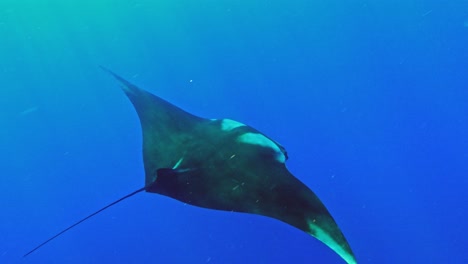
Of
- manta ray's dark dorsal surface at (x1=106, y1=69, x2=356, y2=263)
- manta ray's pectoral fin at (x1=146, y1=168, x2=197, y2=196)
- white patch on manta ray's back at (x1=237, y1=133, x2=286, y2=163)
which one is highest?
white patch on manta ray's back at (x1=237, y1=133, x2=286, y2=163)

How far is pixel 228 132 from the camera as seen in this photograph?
258 centimetres

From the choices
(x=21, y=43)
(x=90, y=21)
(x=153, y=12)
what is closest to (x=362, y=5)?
(x=153, y=12)

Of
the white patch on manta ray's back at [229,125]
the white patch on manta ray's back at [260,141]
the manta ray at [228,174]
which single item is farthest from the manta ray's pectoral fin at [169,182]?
the white patch on manta ray's back at [229,125]

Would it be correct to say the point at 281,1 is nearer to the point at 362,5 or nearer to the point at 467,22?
the point at 362,5

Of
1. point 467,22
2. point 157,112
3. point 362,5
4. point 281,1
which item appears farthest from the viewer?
point 281,1

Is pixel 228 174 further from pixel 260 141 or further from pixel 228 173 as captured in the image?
pixel 260 141

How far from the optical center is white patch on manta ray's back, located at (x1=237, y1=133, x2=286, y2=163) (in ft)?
7.75

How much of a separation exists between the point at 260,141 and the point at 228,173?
30 centimetres

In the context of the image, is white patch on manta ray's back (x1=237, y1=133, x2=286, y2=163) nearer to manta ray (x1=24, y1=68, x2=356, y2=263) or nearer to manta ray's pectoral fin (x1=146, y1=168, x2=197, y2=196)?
manta ray (x1=24, y1=68, x2=356, y2=263)

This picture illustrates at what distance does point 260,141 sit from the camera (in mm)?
2420

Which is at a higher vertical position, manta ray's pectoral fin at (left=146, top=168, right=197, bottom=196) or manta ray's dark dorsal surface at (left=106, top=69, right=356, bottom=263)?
manta ray's dark dorsal surface at (left=106, top=69, right=356, bottom=263)

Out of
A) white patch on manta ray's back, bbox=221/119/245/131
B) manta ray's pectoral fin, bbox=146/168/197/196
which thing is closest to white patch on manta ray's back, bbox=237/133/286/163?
white patch on manta ray's back, bbox=221/119/245/131

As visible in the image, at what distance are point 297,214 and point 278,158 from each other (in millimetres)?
472

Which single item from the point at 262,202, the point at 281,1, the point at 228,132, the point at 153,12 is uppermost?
the point at 281,1
